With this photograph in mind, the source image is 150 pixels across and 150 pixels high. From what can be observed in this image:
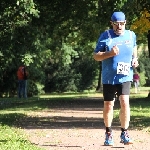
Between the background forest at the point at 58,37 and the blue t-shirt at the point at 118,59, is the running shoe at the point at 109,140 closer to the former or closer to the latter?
the blue t-shirt at the point at 118,59

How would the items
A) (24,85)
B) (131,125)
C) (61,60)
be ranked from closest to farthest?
(131,125) < (24,85) < (61,60)

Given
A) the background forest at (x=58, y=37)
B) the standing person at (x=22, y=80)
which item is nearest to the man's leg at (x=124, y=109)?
the background forest at (x=58, y=37)

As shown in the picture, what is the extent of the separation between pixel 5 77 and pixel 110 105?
29276mm

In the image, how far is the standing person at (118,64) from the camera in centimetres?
809

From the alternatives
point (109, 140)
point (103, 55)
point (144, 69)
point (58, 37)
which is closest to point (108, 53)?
point (103, 55)

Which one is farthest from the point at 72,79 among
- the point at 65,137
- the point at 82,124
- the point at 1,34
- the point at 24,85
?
the point at 65,137

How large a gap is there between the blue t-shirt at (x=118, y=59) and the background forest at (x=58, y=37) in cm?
634

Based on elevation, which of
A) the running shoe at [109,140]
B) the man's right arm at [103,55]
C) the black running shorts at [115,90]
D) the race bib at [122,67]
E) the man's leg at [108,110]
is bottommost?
the running shoe at [109,140]

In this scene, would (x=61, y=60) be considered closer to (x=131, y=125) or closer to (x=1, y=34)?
(x=1, y=34)

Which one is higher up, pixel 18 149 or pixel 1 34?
pixel 1 34

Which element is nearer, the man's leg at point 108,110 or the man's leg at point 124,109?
the man's leg at point 124,109

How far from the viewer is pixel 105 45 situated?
8203mm

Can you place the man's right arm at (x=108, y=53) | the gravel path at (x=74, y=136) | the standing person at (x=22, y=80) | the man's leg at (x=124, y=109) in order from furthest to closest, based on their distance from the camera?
the standing person at (x=22, y=80), the gravel path at (x=74, y=136), the man's leg at (x=124, y=109), the man's right arm at (x=108, y=53)

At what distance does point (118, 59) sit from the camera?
812 cm
